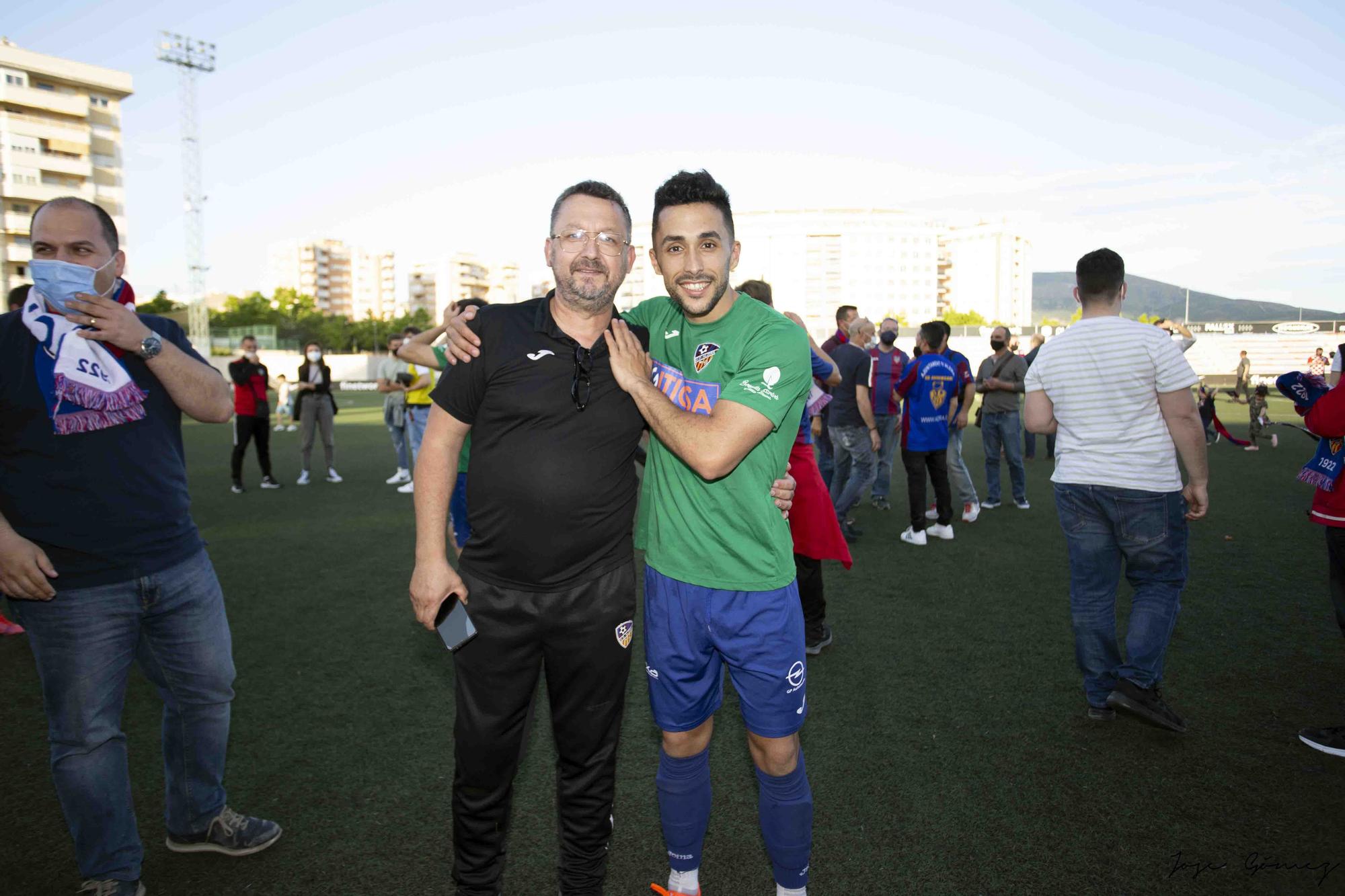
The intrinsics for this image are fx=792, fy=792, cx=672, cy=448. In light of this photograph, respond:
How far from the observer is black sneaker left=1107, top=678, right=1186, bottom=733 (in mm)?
3799

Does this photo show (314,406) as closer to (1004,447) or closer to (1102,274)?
(1004,447)

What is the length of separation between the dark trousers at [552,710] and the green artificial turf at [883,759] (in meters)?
0.41

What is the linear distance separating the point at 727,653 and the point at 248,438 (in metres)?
11.0

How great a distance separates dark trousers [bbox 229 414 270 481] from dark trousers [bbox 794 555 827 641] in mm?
9338

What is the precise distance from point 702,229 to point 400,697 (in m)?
3.29

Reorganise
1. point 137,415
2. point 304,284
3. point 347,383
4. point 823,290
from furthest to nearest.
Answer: point 304,284 < point 823,290 < point 347,383 < point 137,415

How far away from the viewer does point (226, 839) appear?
9.84ft

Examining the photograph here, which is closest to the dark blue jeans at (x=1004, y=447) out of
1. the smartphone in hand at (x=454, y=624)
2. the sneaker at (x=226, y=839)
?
the smartphone in hand at (x=454, y=624)

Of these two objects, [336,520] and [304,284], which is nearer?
[336,520]

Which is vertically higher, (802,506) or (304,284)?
(304,284)

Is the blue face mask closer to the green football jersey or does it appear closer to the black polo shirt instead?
the black polo shirt

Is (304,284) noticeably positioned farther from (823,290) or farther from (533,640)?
(533,640)

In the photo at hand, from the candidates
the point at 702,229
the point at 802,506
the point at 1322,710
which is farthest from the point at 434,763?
the point at 1322,710

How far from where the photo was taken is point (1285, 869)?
9.28 feet
